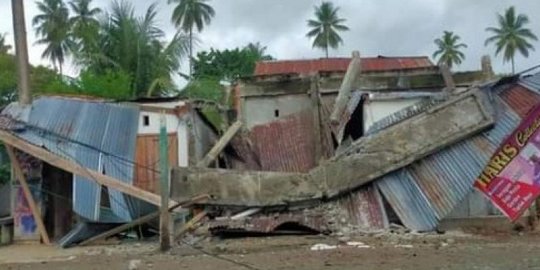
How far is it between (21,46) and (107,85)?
680 centimetres

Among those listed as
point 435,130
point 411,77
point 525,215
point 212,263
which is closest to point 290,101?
point 411,77

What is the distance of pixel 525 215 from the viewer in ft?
59.4

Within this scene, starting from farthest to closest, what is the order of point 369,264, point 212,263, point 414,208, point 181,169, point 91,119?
point 91,119 < point 181,169 < point 414,208 < point 212,263 < point 369,264

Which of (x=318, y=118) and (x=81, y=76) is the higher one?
(x=81, y=76)

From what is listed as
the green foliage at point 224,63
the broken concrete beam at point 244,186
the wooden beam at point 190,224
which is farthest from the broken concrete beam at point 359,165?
the green foliage at point 224,63

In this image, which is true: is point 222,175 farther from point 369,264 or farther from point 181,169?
point 369,264

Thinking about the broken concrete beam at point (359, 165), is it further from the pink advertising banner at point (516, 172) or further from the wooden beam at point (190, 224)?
the pink advertising banner at point (516, 172)

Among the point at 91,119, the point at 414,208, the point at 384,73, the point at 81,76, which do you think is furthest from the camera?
the point at 81,76

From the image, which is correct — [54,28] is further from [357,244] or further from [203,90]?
[357,244]

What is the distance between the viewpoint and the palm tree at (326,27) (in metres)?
66.6

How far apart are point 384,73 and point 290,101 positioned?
2849 millimetres

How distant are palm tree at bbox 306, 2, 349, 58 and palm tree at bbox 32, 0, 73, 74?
23937 millimetres

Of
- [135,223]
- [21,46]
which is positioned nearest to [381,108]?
[135,223]

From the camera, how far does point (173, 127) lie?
21.1 meters
